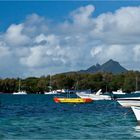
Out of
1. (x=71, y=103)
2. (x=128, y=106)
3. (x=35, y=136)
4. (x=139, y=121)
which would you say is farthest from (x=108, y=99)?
(x=35, y=136)

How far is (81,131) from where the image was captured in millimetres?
45938

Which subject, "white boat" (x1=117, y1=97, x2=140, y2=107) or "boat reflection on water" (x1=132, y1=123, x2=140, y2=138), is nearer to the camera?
"boat reflection on water" (x1=132, y1=123, x2=140, y2=138)

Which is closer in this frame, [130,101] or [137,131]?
[137,131]

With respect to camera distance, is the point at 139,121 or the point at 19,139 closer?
the point at 19,139

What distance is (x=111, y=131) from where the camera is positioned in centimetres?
4541

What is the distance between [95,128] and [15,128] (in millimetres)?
7759

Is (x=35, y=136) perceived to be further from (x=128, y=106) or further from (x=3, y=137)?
(x=128, y=106)

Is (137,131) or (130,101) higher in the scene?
(130,101)

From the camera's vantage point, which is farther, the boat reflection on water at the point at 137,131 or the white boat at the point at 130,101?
the white boat at the point at 130,101

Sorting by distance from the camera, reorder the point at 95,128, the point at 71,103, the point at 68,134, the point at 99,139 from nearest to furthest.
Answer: the point at 99,139, the point at 68,134, the point at 95,128, the point at 71,103

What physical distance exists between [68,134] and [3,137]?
573cm

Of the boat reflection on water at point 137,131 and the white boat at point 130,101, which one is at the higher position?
the white boat at point 130,101

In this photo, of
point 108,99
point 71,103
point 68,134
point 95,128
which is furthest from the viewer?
point 108,99

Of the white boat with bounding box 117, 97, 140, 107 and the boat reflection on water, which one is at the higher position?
the white boat with bounding box 117, 97, 140, 107
